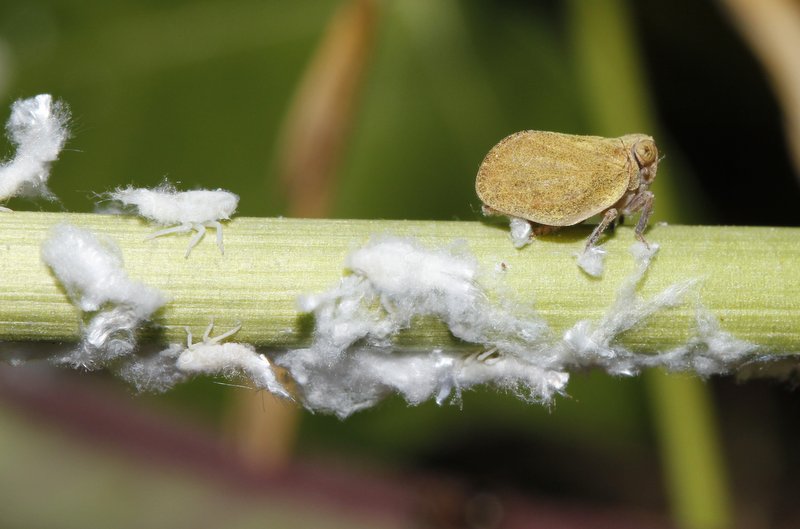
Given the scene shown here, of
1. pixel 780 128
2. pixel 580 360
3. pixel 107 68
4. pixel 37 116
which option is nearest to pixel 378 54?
A: pixel 107 68

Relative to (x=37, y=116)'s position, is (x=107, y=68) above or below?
above

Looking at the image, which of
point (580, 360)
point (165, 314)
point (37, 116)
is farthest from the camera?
point (37, 116)

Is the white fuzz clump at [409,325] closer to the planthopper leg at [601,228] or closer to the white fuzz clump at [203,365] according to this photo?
the white fuzz clump at [203,365]

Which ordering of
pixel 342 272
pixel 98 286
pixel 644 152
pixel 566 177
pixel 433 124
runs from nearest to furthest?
1. pixel 98 286
2. pixel 342 272
3. pixel 566 177
4. pixel 644 152
5. pixel 433 124

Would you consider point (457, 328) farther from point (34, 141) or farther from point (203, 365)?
point (34, 141)

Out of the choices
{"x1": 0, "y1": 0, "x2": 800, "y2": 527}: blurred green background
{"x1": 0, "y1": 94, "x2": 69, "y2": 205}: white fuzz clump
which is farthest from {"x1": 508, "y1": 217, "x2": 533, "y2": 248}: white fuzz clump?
{"x1": 0, "y1": 0, "x2": 800, "y2": 527}: blurred green background

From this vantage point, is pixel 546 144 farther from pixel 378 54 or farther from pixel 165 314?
pixel 378 54

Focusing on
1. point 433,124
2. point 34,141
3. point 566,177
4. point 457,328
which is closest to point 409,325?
point 457,328
